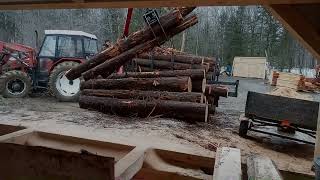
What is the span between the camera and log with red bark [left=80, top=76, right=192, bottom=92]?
9.09 m

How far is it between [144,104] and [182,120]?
1.14 meters

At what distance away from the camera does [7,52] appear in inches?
499

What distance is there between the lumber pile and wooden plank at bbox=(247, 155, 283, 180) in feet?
65.8

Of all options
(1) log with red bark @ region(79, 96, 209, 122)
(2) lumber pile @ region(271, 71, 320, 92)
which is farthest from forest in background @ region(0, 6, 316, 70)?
(1) log with red bark @ region(79, 96, 209, 122)

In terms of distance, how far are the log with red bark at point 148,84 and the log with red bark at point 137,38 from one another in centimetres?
74

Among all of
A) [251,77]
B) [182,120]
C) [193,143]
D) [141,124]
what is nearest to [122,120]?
[141,124]

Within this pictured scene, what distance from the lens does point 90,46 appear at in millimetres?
13250

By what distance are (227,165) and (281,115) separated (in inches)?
178

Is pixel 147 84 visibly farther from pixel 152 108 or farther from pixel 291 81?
pixel 291 81

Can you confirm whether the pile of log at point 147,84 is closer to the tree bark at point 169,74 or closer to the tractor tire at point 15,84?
the tree bark at point 169,74

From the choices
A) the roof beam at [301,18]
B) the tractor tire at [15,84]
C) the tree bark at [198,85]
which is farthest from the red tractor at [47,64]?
the roof beam at [301,18]

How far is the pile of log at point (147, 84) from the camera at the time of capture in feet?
29.0

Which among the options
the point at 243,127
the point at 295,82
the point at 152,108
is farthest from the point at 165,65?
the point at 295,82

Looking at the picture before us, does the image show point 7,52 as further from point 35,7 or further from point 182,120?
point 35,7
